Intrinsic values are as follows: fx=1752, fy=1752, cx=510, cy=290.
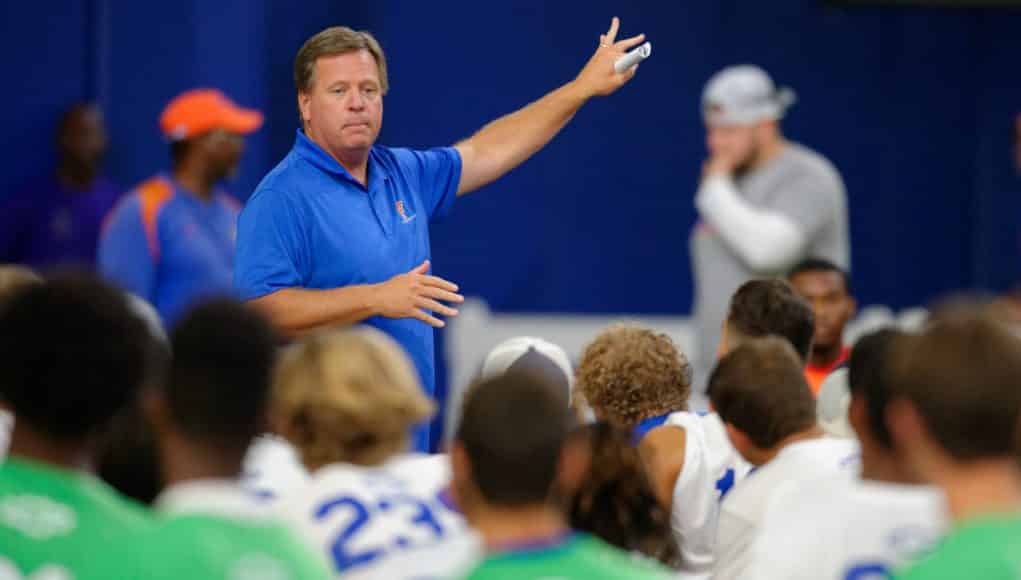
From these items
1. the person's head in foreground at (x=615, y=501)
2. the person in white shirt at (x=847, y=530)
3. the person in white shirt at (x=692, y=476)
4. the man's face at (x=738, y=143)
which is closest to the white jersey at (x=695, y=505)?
the person in white shirt at (x=692, y=476)

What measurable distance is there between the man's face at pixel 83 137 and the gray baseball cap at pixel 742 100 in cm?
259

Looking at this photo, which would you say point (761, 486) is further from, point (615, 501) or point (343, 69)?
point (343, 69)

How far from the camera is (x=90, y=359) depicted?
239cm

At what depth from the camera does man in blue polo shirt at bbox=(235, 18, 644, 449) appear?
159 inches

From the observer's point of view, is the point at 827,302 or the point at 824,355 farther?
the point at 827,302

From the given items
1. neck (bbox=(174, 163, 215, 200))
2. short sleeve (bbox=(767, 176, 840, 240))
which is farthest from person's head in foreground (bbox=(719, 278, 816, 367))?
neck (bbox=(174, 163, 215, 200))

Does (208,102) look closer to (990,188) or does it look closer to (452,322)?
(452,322)

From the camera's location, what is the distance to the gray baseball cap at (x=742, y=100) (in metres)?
6.74

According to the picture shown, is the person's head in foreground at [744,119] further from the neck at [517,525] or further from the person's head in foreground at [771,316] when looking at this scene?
the neck at [517,525]

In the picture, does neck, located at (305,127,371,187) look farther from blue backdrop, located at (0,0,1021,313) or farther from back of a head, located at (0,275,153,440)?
blue backdrop, located at (0,0,1021,313)

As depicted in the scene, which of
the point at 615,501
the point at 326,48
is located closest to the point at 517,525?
the point at 615,501

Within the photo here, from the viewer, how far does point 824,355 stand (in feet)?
18.4

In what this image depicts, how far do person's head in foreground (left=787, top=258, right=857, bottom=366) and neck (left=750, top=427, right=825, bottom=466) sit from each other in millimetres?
1691

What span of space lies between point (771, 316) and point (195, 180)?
112 inches
